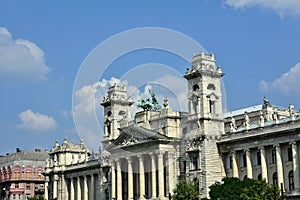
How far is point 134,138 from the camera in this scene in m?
117

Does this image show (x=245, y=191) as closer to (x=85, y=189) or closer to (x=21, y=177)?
(x=85, y=189)

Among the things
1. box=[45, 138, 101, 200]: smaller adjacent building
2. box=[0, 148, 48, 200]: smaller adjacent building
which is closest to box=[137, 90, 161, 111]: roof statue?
box=[45, 138, 101, 200]: smaller adjacent building

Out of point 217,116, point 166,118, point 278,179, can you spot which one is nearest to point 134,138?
point 166,118

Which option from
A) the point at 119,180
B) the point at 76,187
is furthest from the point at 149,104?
the point at 76,187

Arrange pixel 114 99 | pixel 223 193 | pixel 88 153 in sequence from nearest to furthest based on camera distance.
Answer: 1. pixel 223 193
2. pixel 114 99
3. pixel 88 153

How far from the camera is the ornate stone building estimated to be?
95.8 metres

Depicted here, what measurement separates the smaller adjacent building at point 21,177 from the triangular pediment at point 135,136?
62.6 m

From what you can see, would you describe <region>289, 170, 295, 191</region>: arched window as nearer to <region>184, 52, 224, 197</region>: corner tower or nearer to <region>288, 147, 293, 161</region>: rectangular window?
<region>288, 147, 293, 161</region>: rectangular window

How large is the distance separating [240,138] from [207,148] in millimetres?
6412

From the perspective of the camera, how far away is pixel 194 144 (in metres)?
106

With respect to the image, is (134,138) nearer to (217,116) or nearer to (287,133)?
(217,116)

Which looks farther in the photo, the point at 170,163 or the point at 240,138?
the point at 170,163

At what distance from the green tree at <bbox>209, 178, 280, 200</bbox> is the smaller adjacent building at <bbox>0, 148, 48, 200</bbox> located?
100409 mm

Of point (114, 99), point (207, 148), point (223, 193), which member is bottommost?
point (223, 193)
